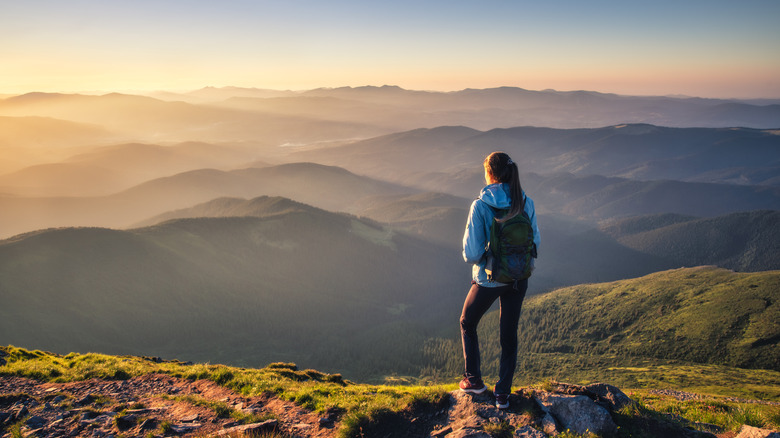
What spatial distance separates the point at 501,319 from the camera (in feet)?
30.1

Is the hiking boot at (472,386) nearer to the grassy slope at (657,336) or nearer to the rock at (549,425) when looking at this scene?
the rock at (549,425)

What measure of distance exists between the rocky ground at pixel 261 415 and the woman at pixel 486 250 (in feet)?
2.81

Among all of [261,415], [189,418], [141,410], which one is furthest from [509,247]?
[141,410]

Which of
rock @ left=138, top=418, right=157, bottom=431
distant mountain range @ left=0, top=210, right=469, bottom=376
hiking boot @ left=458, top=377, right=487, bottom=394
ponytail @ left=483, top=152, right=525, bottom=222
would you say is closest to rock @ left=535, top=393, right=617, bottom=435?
hiking boot @ left=458, top=377, right=487, bottom=394

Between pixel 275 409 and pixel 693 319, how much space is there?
409 ft

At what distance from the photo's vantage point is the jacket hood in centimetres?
849

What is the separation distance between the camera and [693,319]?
10225 centimetres

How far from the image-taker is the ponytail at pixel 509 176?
8445mm

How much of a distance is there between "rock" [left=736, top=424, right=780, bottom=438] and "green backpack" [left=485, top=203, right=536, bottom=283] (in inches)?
209

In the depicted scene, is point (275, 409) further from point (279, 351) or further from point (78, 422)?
point (279, 351)

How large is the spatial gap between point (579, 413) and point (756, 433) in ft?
10.5

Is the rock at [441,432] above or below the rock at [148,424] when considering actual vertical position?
above

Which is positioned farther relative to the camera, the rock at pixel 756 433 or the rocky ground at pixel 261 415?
the rocky ground at pixel 261 415

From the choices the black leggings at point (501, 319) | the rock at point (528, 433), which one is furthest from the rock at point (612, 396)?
the black leggings at point (501, 319)
